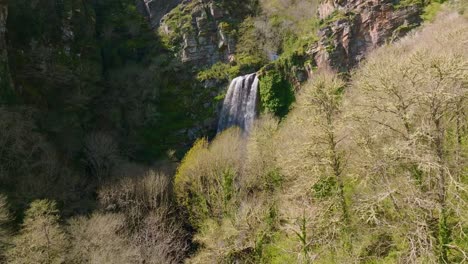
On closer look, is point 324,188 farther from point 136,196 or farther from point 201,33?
point 201,33

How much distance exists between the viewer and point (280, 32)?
159 ft

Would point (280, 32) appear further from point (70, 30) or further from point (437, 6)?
point (70, 30)

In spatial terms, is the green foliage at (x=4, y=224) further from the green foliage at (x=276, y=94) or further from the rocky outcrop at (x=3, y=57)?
the green foliage at (x=276, y=94)

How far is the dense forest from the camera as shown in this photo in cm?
1440

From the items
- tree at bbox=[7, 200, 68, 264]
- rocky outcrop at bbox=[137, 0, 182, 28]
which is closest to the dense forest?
tree at bbox=[7, 200, 68, 264]

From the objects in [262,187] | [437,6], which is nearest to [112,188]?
[262,187]

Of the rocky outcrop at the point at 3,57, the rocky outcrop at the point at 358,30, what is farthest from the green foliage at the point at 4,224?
the rocky outcrop at the point at 358,30

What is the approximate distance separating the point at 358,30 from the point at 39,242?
35.7 meters

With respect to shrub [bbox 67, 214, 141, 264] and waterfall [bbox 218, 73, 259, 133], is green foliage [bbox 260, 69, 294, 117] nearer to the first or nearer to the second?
waterfall [bbox 218, 73, 259, 133]

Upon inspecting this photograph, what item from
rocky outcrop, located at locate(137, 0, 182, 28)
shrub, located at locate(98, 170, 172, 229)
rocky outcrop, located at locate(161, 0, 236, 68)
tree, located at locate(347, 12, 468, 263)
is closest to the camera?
tree, located at locate(347, 12, 468, 263)

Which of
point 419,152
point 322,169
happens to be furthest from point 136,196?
point 419,152

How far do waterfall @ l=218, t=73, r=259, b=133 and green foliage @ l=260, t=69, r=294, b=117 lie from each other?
1055 mm

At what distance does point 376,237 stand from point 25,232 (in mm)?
17887

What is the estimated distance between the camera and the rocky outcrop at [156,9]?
2183 inches
